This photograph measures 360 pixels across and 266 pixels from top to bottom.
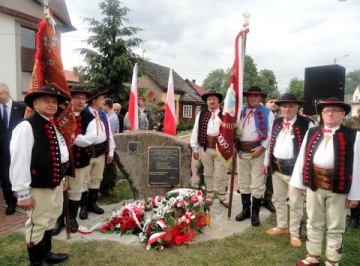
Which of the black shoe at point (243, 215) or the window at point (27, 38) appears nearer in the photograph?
the black shoe at point (243, 215)

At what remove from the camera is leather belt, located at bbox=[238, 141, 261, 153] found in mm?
4664

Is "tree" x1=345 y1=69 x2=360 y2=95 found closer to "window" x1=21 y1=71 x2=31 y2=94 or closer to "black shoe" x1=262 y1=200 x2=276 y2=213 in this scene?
"window" x1=21 y1=71 x2=31 y2=94

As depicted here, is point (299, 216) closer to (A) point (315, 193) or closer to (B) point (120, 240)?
(A) point (315, 193)

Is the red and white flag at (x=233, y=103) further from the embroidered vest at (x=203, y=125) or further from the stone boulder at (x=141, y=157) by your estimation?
the stone boulder at (x=141, y=157)

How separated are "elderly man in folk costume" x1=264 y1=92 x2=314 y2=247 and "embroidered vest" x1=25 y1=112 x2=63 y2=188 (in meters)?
2.92

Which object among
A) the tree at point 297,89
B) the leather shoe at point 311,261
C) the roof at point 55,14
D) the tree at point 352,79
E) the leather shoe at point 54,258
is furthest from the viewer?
the tree at point 352,79

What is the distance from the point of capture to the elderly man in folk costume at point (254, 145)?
4621 mm

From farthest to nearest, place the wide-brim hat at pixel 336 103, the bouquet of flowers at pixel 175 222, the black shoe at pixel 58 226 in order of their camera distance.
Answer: the black shoe at pixel 58 226 → the bouquet of flowers at pixel 175 222 → the wide-brim hat at pixel 336 103

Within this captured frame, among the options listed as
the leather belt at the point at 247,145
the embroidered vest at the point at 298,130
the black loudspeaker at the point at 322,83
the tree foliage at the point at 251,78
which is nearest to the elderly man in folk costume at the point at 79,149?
the leather belt at the point at 247,145

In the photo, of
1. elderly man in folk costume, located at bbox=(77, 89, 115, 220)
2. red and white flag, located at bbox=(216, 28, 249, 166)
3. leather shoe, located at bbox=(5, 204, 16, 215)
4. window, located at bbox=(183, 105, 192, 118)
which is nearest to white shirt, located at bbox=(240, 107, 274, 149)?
red and white flag, located at bbox=(216, 28, 249, 166)

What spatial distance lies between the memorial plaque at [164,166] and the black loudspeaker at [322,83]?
8.58 ft

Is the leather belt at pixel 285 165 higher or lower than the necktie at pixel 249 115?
lower

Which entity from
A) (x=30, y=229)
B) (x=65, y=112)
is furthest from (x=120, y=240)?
(x=65, y=112)

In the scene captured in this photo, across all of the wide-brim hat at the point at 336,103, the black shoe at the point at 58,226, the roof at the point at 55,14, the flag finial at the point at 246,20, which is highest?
the roof at the point at 55,14
